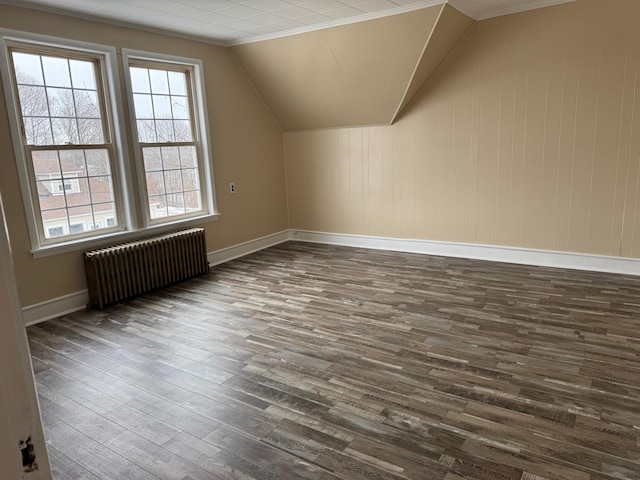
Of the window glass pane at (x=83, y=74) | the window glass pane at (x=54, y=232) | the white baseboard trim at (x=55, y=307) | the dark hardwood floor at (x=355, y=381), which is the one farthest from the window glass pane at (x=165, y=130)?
the white baseboard trim at (x=55, y=307)

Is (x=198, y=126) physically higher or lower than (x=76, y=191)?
higher

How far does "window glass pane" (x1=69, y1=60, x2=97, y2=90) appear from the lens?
14.1 ft

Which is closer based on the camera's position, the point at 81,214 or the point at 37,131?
the point at 37,131

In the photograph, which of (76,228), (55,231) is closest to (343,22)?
(76,228)

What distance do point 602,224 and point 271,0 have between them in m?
A: 3.95

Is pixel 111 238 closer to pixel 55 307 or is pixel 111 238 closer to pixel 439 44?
pixel 55 307

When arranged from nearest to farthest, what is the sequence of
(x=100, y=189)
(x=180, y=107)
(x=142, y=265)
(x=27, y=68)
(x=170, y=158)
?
(x=27, y=68) < (x=100, y=189) < (x=142, y=265) < (x=170, y=158) < (x=180, y=107)

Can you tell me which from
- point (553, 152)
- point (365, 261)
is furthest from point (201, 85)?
point (553, 152)

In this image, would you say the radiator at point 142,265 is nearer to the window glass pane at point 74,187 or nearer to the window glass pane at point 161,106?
the window glass pane at point 74,187

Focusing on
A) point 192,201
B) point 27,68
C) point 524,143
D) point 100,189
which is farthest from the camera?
point 192,201

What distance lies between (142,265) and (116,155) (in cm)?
116

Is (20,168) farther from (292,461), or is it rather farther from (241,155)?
(292,461)

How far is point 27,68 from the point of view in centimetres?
396

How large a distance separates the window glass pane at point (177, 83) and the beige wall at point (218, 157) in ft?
0.79
